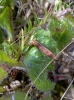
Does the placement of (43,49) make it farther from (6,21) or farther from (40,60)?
(6,21)

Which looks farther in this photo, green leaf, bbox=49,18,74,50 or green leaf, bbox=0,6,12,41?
green leaf, bbox=0,6,12,41

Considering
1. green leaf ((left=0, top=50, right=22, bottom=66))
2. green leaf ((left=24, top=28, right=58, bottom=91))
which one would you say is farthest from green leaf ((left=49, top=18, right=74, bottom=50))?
green leaf ((left=0, top=50, right=22, bottom=66))

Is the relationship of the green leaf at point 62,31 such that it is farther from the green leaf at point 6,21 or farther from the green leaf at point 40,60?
the green leaf at point 6,21

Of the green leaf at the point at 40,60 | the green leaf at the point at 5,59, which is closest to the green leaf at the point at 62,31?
the green leaf at the point at 40,60

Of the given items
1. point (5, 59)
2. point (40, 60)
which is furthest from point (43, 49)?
point (5, 59)

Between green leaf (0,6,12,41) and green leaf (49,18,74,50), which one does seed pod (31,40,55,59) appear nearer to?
green leaf (49,18,74,50)

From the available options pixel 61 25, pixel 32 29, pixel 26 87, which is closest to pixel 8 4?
pixel 32 29
